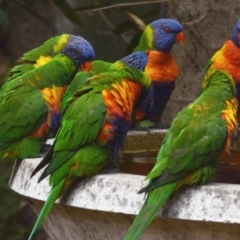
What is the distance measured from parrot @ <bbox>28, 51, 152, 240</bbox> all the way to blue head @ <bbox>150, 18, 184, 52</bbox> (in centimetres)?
125

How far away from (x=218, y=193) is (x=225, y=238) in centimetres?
10

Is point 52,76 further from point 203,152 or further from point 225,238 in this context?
point 225,238

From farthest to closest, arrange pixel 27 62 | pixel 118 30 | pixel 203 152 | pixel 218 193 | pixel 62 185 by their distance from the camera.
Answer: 1. pixel 118 30
2. pixel 27 62
3. pixel 62 185
4. pixel 203 152
5. pixel 218 193

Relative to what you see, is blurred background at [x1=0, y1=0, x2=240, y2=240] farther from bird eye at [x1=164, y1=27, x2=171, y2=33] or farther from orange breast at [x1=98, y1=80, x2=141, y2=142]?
orange breast at [x1=98, y1=80, x2=141, y2=142]

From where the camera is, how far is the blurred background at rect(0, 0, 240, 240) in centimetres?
313

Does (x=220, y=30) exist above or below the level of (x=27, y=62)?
below

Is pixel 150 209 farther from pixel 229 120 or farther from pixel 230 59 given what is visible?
pixel 230 59

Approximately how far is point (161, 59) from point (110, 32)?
1703 millimetres

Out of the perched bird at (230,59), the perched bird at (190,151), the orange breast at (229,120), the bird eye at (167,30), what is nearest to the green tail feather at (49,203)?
the perched bird at (190,151)

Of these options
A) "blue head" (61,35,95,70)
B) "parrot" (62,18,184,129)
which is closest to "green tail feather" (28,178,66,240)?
"blue head" (61,35,95,70)

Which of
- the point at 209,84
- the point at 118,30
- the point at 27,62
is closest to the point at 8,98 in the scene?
the point at 27,62

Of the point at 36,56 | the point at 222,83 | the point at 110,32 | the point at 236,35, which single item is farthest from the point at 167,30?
the point at 110,32

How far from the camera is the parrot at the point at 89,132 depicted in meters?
1.74

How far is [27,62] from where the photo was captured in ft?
8.77
